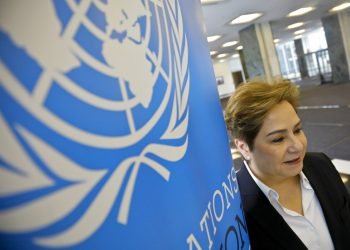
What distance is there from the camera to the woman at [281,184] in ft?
4.40

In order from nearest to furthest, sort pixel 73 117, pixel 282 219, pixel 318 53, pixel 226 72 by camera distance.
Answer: pixel 73 117 < pixel 282 219 < pixel 318 53 < pixel 226 72

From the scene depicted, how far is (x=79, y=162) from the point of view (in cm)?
46

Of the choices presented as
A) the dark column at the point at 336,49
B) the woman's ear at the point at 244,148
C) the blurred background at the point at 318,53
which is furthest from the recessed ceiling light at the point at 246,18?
the woman's ear at the point at 244,148

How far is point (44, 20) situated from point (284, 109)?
116cm

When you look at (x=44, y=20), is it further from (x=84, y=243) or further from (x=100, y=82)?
(x=84, y=243)

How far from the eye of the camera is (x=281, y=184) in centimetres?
147

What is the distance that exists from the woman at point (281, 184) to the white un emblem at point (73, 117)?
0.85 m

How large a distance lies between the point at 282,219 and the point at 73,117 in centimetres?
114

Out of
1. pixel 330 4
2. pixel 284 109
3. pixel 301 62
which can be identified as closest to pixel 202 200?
pixel 284 109

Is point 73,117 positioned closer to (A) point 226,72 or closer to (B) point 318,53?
(B) point 318,53

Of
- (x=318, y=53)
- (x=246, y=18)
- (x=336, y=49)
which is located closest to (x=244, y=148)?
(x=246, y=18)

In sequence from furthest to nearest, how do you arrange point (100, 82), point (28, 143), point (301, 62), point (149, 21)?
Answer: point (301, 62), point (149, 21), point (100, 82), point (28, 143)

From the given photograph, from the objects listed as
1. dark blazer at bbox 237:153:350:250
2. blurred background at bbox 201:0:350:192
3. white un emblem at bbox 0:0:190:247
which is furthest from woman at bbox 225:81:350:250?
blurred background at bbox 201:0:350:192

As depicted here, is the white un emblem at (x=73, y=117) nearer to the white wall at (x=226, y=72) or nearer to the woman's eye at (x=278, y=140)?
the woman's eye at (x=278, y=140)
